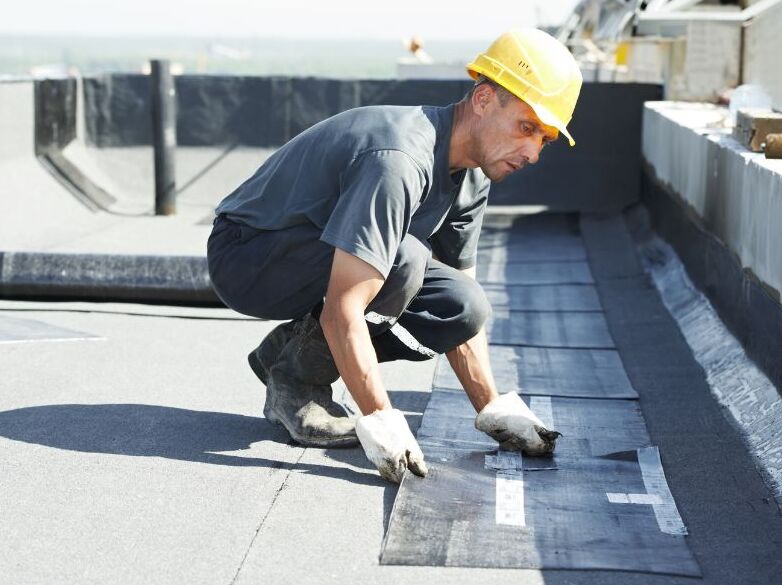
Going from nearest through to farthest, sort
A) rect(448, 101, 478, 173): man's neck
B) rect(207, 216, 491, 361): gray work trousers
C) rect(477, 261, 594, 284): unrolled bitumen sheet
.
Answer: rect(448, 101, 478, 173): man's neck, rect(207, 216, 491, 361): gray work trousers, rect(477, 261, 594, 284): unrolled bitumen sheet

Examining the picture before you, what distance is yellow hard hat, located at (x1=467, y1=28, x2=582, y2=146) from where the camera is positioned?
3.23m

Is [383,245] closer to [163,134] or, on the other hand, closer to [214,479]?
[214,479]

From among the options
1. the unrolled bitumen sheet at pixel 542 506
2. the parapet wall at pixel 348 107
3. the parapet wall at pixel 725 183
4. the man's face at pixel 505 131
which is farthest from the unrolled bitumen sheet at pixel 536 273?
the man's face at pixel 505 131

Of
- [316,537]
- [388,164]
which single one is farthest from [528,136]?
[316,537]

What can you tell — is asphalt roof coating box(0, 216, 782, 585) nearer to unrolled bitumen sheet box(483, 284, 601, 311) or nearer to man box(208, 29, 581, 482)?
man box(208, 29, 581, 482)

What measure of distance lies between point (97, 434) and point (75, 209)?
22.3 ft

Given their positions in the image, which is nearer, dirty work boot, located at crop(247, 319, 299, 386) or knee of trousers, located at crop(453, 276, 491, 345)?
knee of trousers, located at crop(453, 276, 491, 345)

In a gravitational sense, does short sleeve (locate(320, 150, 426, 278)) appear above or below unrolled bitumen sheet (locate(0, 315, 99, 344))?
above

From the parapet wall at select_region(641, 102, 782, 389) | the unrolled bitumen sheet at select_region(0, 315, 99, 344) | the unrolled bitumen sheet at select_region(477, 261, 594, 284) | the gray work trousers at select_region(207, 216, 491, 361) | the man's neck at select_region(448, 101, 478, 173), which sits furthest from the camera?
the unrolled bitumen sheet at select_region(477, 261, 594, 284)

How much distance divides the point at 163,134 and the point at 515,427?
24.6 feet

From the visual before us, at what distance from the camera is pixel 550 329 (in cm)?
578

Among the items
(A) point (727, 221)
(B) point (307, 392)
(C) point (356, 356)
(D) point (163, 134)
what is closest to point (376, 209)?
(C) point (356, 356)

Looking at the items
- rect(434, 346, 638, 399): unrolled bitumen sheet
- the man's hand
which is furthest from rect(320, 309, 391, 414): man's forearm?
rect(434, 346, 638, 399): unrolled bitumen sheet

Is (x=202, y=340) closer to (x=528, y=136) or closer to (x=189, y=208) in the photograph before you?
(x=528, y=136)
